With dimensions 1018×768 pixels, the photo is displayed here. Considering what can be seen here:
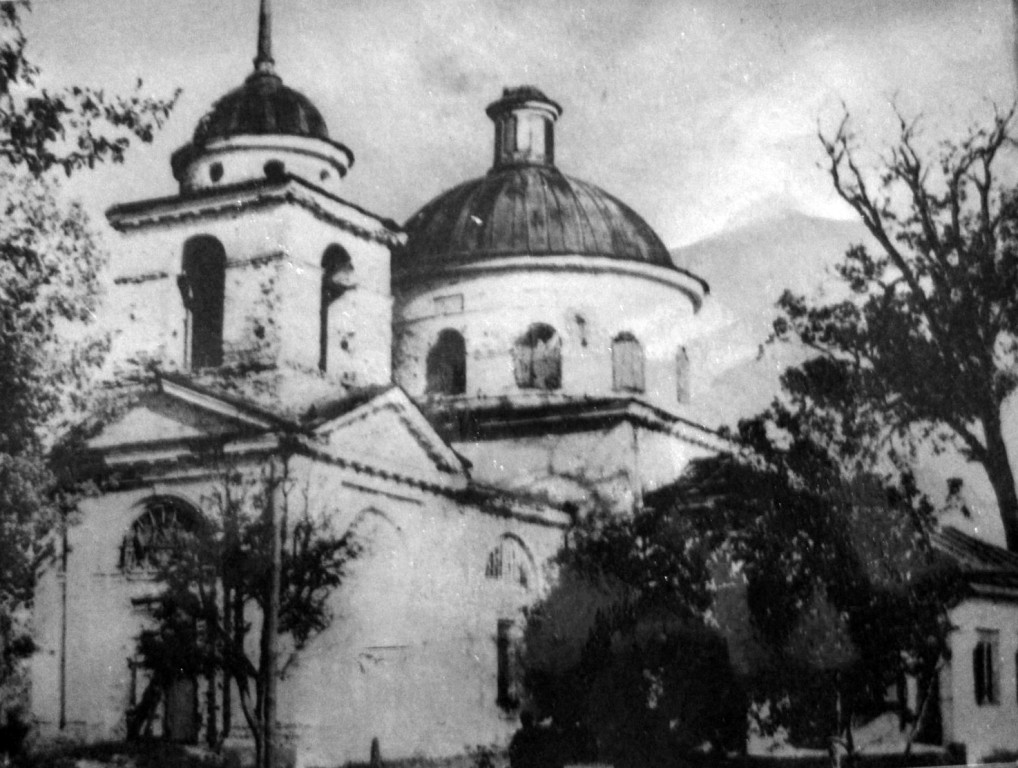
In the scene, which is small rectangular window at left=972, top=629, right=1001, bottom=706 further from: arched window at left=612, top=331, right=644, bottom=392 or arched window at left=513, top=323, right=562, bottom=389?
arched window at left=513, top=323, right=562, bottom=389

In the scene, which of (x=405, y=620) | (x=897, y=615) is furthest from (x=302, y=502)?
(x=897, y=615)

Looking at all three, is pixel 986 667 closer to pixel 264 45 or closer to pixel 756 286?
pixel 756 286

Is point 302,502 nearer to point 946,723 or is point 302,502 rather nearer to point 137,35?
point 137,35

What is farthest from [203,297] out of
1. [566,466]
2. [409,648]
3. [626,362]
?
[626,362]

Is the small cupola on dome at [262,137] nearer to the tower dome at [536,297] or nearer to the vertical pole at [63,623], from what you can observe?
the tower dome at [536,297]

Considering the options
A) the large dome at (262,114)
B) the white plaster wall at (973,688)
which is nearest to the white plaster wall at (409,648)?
the large dome at (262,114)

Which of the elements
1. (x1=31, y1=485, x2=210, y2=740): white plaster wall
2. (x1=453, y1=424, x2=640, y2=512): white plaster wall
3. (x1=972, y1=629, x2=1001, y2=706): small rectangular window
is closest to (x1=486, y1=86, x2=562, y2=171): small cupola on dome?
(x1=453, y1=424, x2=640, y2=512): white plaster wall
